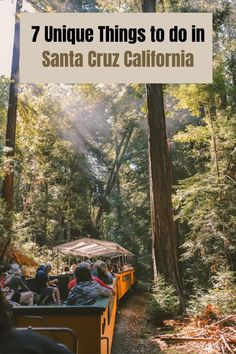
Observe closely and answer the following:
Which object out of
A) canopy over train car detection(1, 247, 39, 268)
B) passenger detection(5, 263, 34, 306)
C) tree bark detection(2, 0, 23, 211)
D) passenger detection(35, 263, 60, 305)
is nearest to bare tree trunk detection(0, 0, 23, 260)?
tree bark detection(2, 0, 23, 211)

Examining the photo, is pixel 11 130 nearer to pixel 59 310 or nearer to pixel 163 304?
pixel 163 304

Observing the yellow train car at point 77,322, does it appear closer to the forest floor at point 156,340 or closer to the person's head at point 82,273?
the person's head at point 82,273

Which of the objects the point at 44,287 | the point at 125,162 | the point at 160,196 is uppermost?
the point at 125,162

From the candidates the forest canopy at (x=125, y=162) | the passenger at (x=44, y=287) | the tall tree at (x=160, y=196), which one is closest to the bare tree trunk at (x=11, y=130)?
the forest canopy at (x=125, y=162)

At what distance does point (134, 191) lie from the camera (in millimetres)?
33844

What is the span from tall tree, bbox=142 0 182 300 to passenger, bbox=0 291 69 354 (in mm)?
9940

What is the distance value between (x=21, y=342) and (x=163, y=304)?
9.47 meters

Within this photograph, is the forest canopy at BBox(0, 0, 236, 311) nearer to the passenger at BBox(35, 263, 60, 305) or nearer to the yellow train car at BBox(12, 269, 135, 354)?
the passenger at BBox(35, 263, 60, 305)

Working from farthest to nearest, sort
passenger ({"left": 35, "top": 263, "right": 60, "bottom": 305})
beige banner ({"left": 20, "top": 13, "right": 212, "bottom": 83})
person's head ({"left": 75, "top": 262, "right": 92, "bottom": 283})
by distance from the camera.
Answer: passenger ({"left": 35, "top": 263, "right": 60, "bottom": 305})
beige banner ({"left": 20, "top": 13, "right": 212, "bottom": 83})
person's head ({"left": 75, "top": 262, "right": 92, "bottom": 283})

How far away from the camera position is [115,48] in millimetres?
7941

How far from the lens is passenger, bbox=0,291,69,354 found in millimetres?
1584

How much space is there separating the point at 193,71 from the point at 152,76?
2.81 ft

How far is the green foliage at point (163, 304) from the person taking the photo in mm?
10484

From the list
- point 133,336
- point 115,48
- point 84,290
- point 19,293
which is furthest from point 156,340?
A: point 115,48
